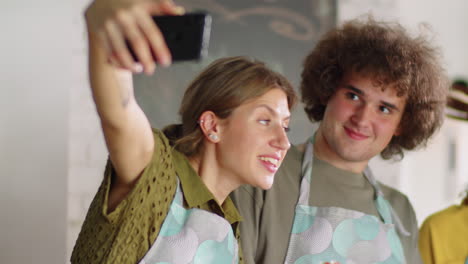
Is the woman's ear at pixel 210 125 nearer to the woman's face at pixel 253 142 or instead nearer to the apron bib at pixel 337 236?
the woman's face at pixel 253 142

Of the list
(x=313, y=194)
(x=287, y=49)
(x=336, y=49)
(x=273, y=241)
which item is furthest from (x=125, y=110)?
(x=287, y=49)

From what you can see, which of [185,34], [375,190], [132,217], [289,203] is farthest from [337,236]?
[185,34]

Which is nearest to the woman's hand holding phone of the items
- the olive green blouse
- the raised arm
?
the raised arm

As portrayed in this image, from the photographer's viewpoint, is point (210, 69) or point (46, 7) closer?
point (210, 69)

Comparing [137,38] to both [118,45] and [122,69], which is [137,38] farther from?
[122,69]

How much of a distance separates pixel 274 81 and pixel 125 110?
0.50 m

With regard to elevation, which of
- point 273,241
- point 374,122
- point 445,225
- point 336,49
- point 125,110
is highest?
point 125,110

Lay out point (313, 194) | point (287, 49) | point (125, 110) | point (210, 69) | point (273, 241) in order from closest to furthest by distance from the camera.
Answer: point (125, 110) < point (210, 69) < point (273, 241) < point (313, 194) < point (287, 49)

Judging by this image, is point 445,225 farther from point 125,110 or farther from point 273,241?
point 125,110

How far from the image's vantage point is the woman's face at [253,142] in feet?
3.99

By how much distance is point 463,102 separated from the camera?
2.15 metres

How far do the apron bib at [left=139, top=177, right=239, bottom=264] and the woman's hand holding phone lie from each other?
497 millimetres

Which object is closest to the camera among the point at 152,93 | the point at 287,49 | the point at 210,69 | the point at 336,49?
the point at 210,69

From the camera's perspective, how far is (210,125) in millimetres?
1240
